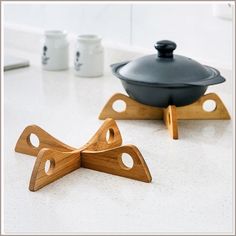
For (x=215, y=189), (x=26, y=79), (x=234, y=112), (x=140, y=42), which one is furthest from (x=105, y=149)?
(x=140, y=42)

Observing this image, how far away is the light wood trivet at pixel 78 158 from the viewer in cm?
91

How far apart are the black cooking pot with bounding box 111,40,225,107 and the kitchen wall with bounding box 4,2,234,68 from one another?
39 cm

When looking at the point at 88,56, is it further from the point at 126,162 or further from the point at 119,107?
the point at 126,162

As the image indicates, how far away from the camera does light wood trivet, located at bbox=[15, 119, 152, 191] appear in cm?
91

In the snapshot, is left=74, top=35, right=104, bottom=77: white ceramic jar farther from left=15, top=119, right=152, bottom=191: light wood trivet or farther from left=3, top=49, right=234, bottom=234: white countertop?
left=15, top=119, right=152, bottom=191: light wood trivet

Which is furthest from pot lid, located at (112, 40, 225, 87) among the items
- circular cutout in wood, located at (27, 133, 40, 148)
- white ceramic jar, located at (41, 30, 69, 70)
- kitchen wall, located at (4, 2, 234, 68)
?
white ceramic jar, located at (41, 30, 69, 70)

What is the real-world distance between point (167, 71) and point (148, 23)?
65 cm

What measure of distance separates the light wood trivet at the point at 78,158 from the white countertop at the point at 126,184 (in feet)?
0.04

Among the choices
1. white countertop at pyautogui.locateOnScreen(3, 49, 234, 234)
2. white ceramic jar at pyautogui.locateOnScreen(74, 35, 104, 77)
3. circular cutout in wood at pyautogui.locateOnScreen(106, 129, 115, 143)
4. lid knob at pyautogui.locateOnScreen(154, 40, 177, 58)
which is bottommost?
white countertop at pyautogui.locateOnScreen(3, 49, 234, 234)

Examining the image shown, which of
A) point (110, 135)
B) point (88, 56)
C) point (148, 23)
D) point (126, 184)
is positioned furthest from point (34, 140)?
point (148, 23)

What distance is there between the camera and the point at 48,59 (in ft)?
5.67

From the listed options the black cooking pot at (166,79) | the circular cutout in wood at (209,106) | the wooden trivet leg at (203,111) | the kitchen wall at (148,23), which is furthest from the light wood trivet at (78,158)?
the kitchen wall at (148,23)

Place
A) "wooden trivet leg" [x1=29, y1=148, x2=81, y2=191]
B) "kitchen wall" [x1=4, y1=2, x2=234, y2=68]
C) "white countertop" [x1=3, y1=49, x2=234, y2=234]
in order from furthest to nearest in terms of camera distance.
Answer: "kitchen wall" [x1=4, y1=2, x2=234, y2=68]
"wooden trivet leg" [x1=29, y1=148, x2=81, y2=191]
"white countertop" [x1=3, y1=49, x2=234, y2=234]

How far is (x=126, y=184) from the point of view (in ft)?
3.05
